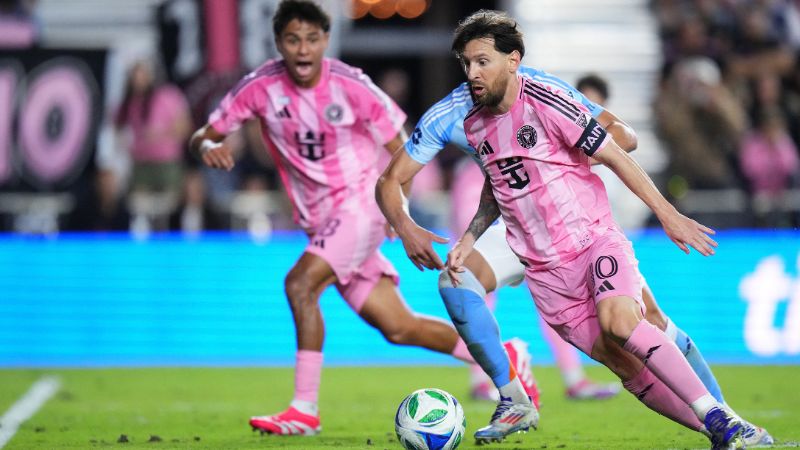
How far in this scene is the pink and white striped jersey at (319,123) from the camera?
796 cm

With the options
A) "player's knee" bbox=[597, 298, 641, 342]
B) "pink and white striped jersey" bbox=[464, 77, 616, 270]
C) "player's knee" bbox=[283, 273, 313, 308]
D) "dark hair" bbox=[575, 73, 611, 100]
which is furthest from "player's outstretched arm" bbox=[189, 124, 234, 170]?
"dark hair" bbox=[575, 73, 611, 100]

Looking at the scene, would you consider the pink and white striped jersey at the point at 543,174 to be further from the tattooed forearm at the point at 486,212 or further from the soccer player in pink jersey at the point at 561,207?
the tattooed forearm at the point at 486,212

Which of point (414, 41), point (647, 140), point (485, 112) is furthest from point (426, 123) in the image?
point (414, 41)

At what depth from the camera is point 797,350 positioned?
12.6 metres

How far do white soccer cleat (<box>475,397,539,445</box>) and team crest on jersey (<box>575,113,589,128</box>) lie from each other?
4.98ft

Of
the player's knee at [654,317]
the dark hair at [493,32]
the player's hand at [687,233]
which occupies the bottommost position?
the player's knee at [654,317]

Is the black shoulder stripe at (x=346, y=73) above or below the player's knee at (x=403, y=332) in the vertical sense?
above

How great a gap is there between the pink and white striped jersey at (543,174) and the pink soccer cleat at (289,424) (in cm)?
194

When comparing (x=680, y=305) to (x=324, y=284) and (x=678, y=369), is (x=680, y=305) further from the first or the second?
(x=678, y=369)

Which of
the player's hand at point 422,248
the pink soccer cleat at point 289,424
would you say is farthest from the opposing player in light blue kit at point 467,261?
the pink soccer cleat at point 289,424

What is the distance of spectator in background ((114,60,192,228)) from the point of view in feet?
49.5

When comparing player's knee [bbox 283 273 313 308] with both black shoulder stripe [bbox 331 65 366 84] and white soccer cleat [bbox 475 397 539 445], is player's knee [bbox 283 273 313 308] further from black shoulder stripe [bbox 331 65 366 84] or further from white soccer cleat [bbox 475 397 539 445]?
white soccer cleat [bbox 475 397 539 445]

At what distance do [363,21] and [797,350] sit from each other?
416 inches

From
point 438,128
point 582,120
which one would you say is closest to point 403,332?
point 438,128
